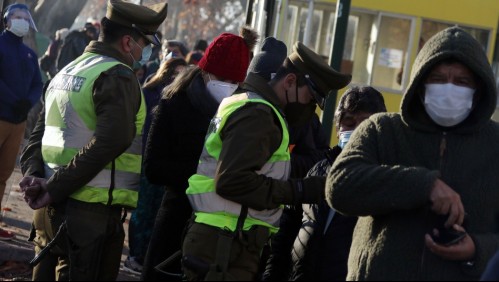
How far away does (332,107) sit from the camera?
27.8ft

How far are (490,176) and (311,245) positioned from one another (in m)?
1.45

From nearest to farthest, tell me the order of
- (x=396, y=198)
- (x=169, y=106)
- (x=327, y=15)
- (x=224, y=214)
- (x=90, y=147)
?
1. (x=396, y=198)
2. (x=224, y=214)
3. (x=90, y=147)
4. (x=169, y=106)
5. (x=327, y=15)

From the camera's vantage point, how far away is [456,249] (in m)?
4.48

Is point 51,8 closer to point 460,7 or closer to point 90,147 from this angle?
point 460,7

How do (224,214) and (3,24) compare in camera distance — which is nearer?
(224,214)

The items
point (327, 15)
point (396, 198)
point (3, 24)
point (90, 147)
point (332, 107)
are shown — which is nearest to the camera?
point (396, 198)

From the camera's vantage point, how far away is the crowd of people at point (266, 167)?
180 inches

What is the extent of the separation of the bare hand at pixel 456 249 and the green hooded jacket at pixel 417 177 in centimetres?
3

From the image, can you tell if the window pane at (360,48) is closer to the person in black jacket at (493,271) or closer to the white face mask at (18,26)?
the white face mask at (18,26)

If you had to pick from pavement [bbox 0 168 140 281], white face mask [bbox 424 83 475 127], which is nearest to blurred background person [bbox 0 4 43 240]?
pavement [bbox 0 168 140 281]

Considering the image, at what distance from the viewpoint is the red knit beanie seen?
6.91 m

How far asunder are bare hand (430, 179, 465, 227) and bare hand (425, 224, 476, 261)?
0.04m

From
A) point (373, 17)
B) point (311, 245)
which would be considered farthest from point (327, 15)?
point (311, 245)

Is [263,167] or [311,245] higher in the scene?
[263,167]
